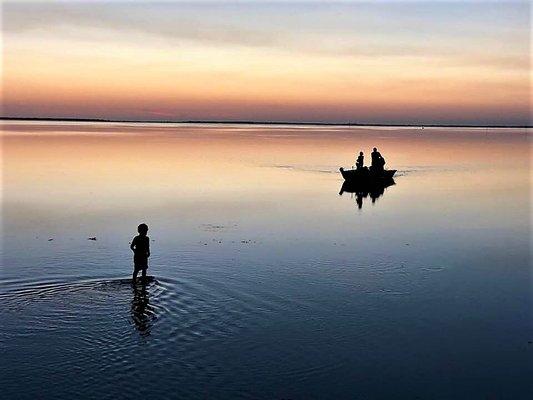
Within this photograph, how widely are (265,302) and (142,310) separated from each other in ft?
8.39

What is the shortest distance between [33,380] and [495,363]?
726 cm

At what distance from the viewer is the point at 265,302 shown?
1352 centimetres

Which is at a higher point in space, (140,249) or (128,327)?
(140,249)

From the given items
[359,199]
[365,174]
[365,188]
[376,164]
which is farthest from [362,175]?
[359,199]

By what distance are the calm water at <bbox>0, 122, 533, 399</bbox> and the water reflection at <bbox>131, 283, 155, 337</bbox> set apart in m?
0.06

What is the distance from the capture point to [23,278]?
1479 centimetres

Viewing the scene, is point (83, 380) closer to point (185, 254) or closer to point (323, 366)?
point (323, 366)

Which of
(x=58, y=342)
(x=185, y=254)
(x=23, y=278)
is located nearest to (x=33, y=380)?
(x=58, y=342)

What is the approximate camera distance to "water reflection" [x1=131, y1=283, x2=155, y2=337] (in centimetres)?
1163

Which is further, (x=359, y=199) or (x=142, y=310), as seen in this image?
(x=359, y=199)

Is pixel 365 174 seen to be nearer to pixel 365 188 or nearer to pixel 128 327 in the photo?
pixel 365 188

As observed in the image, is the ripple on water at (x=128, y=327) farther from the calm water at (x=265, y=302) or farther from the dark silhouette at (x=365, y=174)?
the dark silhouette at (x=365, y=174)

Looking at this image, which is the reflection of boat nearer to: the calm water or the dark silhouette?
the dark silhouette

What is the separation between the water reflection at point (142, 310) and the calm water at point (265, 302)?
56mm
